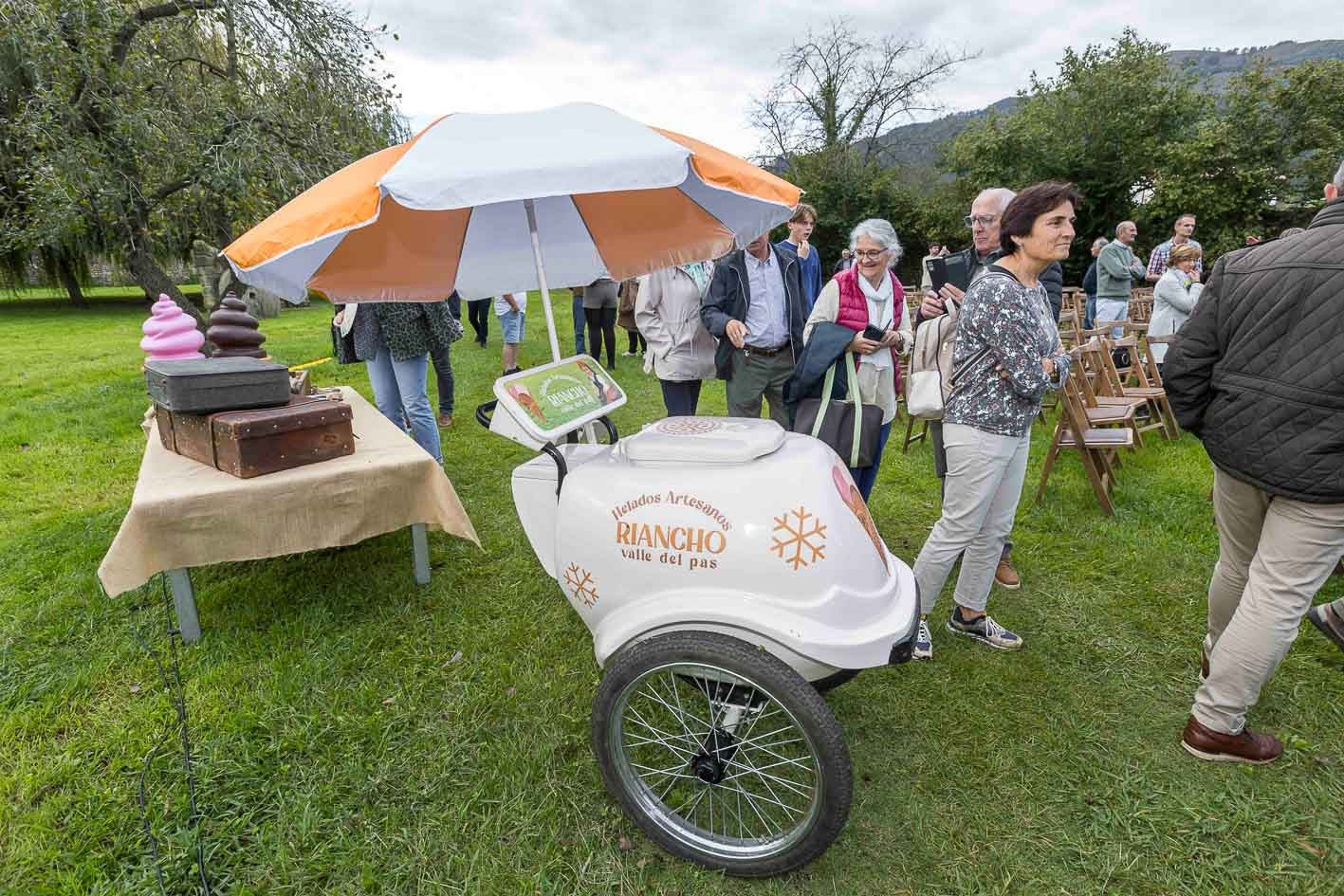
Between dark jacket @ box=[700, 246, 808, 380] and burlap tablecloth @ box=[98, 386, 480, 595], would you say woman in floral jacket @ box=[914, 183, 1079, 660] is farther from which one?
burlap tablecloth @ box=[98, 386, 480, 595]

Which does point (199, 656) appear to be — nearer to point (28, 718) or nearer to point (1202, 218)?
point (28, 718)

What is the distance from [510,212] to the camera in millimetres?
2916

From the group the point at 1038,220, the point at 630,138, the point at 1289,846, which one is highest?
the point at 630,138

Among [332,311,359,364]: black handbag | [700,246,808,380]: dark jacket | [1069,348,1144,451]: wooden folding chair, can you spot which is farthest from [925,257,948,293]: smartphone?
[332,311,359,364]: black handbag

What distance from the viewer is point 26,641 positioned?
9.27 feet

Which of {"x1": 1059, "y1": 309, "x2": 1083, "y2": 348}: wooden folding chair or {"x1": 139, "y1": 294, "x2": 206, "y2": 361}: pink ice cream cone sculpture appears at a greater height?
{"x1": 139, "y1": 294, "x2": 206, "y2": 361}: pink ice cream cone sculpture

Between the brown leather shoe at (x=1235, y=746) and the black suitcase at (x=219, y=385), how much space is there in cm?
380

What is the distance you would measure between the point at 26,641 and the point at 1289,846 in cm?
481

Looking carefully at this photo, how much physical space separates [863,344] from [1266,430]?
4.86 feet

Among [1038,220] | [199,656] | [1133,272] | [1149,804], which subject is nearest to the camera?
[1149,804]

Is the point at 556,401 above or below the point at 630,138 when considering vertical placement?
below

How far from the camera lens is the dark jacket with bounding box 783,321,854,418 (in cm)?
294

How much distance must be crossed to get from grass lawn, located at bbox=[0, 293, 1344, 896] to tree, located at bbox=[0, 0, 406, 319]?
3.94m

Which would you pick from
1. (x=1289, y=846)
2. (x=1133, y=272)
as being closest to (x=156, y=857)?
(x=1289, y=846)
